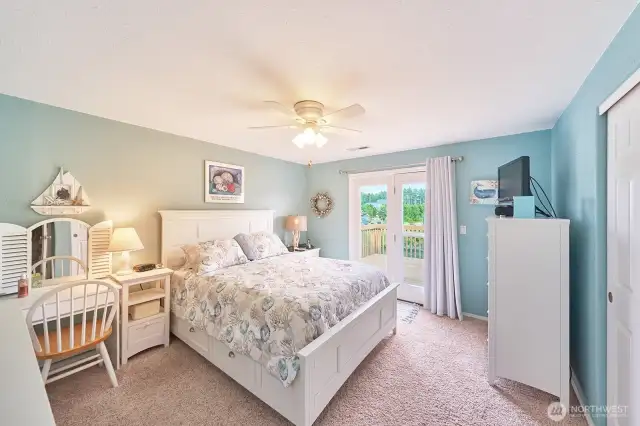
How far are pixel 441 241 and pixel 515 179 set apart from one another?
1374mm

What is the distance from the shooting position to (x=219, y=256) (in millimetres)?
2896

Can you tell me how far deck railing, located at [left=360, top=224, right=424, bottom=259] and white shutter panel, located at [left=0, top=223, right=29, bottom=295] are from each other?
4.00 metres

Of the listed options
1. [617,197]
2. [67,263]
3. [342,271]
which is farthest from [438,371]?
[67,263]

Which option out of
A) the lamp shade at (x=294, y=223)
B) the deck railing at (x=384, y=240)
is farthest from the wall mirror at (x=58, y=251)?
the deck railing at (x=384, y=240)

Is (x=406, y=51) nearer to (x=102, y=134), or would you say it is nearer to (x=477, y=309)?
(x=102, y=134)

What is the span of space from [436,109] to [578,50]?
97cm

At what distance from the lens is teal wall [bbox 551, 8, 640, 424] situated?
55.0 inches

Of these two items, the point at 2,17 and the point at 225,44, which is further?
the point at 225,44

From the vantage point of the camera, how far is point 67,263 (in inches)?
94.1

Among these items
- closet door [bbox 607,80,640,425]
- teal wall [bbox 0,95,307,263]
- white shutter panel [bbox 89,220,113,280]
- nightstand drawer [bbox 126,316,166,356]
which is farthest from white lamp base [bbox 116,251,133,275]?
closet door [bbox 607,80,640,425]

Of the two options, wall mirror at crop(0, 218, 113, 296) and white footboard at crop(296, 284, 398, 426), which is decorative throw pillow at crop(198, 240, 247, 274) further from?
white footboard at crop(296, 284, 398, 426)

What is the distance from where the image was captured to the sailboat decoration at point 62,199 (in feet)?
7.42

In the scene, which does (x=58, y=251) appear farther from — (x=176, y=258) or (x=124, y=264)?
(x=176, y=258)

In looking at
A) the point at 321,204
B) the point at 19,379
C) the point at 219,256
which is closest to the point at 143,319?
the point at 219,256
